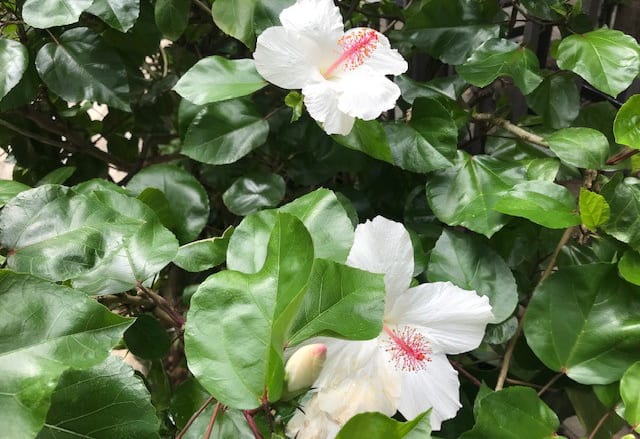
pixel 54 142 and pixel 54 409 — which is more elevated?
pixel 54 409

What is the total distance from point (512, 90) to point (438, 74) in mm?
144

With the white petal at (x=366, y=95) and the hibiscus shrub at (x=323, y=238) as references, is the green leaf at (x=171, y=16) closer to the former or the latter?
the hibiscus shrub at (x=323, y=238)

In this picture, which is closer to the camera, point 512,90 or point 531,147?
point 531,147

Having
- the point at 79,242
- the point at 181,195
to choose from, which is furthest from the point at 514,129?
the point at 79,242

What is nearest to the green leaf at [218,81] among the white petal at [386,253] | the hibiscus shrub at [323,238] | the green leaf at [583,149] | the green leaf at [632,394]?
the hibiscus shrub at [323,238]

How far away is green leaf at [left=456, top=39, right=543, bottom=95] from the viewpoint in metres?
0.73

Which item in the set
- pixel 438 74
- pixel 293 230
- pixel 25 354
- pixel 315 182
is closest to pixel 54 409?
pixel 25 354

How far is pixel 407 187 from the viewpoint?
2.97ft

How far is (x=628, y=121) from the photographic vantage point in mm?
639

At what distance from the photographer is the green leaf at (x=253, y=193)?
792mm

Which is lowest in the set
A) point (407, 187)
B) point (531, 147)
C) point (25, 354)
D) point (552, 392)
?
point (552, 392)

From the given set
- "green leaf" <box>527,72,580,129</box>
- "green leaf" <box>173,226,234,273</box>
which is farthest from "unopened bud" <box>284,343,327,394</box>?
"green leaf" <box>527,72,580,129</box>

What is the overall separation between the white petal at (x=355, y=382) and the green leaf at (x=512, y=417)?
0.11 meters

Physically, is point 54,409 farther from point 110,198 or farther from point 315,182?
point 315,182
